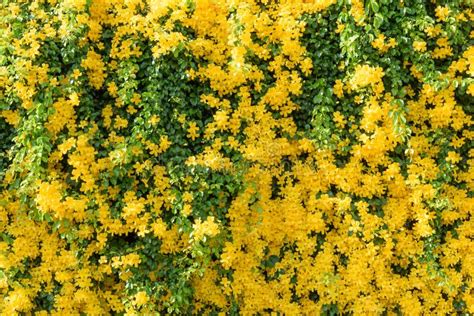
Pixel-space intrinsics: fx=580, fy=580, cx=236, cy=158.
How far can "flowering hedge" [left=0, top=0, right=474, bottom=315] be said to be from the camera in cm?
323

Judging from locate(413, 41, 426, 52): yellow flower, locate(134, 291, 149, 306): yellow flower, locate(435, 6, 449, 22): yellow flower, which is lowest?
locate(134, 291, 149, 306): yellow flower

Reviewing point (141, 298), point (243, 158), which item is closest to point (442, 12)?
point (243, 158)

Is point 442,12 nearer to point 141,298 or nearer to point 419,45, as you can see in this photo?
point 419,45

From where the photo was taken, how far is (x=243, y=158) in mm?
3293

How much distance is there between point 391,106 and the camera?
10.8ft

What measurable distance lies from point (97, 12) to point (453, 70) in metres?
2.13

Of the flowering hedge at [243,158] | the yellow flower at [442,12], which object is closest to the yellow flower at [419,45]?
the flowering hedge at [243,158]

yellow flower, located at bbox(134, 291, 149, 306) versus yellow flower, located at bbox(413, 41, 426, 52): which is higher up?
yellow flower, located at bbox(413, 41, 426, 52)

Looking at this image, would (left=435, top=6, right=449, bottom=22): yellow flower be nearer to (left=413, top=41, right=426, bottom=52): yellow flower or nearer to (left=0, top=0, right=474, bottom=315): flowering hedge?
(left=0, top=0, right=474, bottom=315): flowering hedge

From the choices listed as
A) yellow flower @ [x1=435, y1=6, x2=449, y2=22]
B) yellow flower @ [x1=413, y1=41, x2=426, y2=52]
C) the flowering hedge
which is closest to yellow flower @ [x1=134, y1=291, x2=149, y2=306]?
the flowering hedge

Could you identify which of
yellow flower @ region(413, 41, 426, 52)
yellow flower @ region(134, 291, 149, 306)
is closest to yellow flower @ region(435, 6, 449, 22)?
yellow flower @ region(413, 41, 426, 52)

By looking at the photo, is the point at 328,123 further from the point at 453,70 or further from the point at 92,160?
the point at 92,160

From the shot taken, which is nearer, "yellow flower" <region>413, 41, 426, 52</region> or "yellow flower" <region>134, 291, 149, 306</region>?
"yellow flower" <region>134, 291, 149, 306</region>

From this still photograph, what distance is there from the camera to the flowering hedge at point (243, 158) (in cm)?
323
